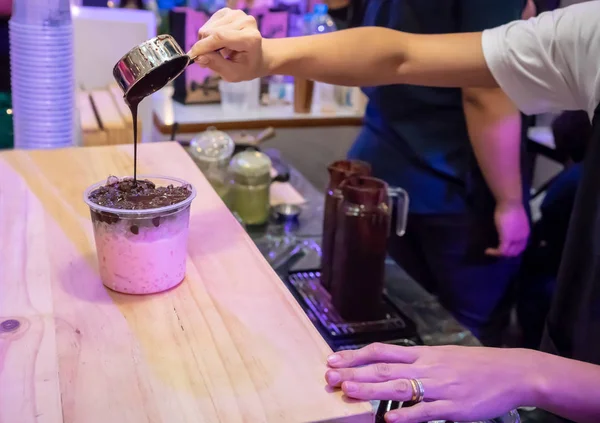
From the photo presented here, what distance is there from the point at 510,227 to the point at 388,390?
923 millimetres

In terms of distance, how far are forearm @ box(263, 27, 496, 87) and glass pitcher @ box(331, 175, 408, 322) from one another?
191mm

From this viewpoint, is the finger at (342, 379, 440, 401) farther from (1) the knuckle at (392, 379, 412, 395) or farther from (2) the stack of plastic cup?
(2) the stack of plastic cup

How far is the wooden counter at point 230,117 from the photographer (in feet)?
7.63

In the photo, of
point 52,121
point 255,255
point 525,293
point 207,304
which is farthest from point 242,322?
point 525,293

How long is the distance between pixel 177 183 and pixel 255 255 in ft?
0.46

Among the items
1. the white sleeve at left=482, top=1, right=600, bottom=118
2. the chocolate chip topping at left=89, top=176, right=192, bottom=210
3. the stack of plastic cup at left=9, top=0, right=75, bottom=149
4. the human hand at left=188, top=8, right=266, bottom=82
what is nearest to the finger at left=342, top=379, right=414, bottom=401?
the chocolate chip topping at left=89, top=176, right=192, bottom=210

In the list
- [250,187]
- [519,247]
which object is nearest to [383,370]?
[250,187]

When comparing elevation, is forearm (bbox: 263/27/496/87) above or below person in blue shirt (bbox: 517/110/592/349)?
above

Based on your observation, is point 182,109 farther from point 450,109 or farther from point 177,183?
point 177,183

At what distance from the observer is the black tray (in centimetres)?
103

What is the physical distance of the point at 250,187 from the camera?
1450 mm

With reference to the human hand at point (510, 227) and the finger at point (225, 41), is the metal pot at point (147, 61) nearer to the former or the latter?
the finger at point (225, 41)

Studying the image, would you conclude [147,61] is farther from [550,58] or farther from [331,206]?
[550,58]

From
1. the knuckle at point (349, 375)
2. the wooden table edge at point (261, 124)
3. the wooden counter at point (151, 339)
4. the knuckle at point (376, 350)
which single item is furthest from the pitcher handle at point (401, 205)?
the wooden table edge at point (261, 124)
